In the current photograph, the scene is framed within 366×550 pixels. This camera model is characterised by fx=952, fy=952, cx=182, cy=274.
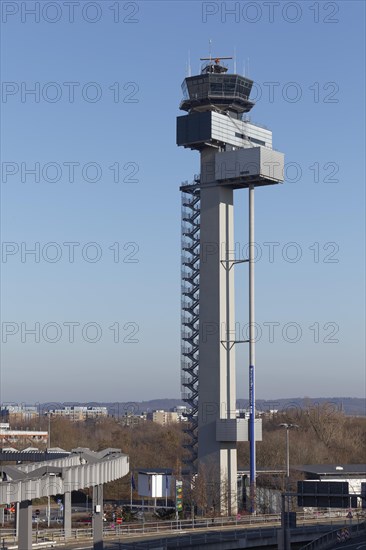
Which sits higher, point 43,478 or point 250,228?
point 250,228

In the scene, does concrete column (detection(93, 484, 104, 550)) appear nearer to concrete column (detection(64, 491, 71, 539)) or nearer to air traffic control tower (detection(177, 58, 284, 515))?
concrete column (detection(64, 491, 71, 539))

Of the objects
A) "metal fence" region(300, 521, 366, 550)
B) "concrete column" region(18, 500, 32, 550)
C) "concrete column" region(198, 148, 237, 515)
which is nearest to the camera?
"concrete column" region(18, 500, 32, 550)

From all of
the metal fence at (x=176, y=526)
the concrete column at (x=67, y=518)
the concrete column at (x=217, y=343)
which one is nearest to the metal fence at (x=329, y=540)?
the metal fence at (x=176, y=526)

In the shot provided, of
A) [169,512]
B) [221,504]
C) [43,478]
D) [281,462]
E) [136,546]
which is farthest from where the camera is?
[281,462]

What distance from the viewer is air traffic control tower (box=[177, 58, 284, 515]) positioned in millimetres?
113688

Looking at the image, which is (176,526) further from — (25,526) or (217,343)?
(25,526)

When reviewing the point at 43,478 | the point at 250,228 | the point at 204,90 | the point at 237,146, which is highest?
the point at 204,90

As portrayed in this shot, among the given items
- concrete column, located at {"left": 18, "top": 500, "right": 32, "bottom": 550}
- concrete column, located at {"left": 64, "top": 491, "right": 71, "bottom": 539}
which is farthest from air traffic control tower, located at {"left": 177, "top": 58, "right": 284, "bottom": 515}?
concrete column, located at {"left": 18, "top": 500, "right": 32, "bottom": 550}

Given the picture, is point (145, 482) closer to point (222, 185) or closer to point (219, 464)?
point (219, 464)

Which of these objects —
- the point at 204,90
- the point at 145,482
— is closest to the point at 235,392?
the point at 145,482

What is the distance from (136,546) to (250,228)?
186ft

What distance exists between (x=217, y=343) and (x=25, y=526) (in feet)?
194

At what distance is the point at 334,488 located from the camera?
74750 millimetres

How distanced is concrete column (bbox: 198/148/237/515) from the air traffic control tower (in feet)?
0.39
